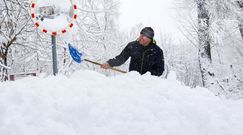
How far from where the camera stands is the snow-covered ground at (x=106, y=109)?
3.36 meters

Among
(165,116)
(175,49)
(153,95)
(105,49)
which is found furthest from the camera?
(175,49)

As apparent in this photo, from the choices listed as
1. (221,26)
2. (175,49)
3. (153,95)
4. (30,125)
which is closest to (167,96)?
(153,95)

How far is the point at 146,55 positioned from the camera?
251 inches

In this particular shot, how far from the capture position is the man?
6279 mm

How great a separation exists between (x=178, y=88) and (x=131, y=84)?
60cm

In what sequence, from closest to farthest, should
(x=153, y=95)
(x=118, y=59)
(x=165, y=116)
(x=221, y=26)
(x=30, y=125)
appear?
(x=30, y=125), (x=165, y=116), (x=153, y=95), (x=118, y=59), (x=221, y=26)

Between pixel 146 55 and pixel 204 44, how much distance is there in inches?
455

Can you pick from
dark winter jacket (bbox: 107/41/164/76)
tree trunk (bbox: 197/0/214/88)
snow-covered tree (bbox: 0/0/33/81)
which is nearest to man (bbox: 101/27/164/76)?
dark winter jacket (bbox: 107/41/164/76)

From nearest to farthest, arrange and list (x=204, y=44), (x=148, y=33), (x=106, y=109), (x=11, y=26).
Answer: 1. (x=106, y=109)
2. (x=148, y=33)
3. (x=11, y=26)
4. (x=204, y=44)

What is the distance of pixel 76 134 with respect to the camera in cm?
329

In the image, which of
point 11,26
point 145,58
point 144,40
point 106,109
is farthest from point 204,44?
point 106,109

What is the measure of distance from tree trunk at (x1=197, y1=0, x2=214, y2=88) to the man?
34.7 ft

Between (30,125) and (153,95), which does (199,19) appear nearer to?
(153,95)

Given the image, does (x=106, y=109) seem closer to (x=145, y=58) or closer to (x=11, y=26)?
(x=145, y=58)
